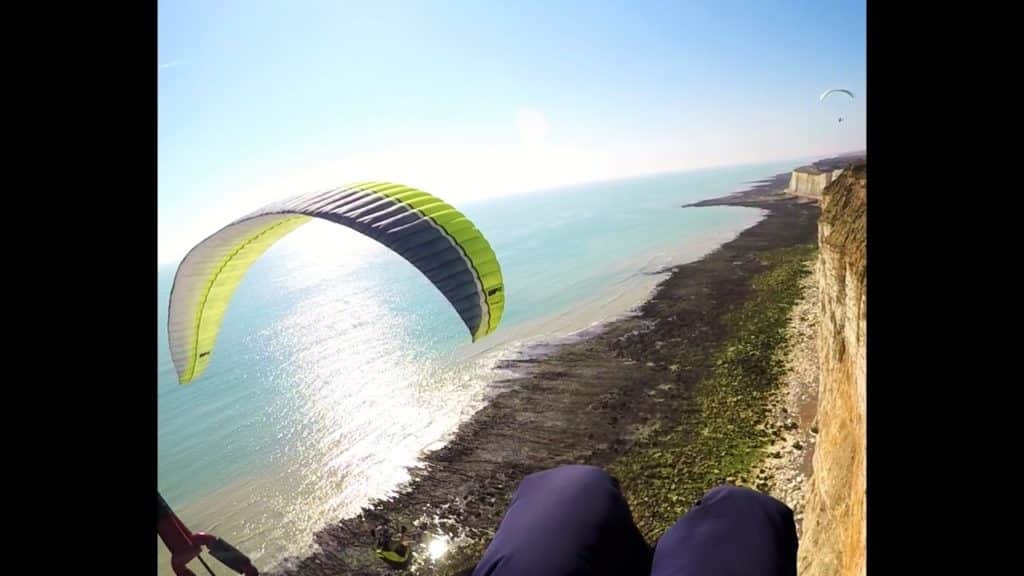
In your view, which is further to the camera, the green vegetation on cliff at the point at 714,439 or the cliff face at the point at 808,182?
the cliff face at the point at 808,182

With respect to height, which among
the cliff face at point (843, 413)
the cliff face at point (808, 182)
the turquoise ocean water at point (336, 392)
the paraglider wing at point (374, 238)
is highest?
the cliff face at point (808, 182)

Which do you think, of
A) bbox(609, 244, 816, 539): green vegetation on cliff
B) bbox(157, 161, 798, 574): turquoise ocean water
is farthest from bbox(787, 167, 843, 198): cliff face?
bbox(609, 244, 816, 539): green vegetation on cliff

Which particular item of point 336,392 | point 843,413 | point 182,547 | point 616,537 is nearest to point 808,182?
point 336,392

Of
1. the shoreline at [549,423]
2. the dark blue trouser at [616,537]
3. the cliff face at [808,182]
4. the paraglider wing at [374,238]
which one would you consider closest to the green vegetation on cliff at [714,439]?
the shoreline at [549,423]

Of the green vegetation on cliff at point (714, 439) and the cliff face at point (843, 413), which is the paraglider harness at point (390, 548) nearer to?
the green vegetation on cliff at point (714, 439)
